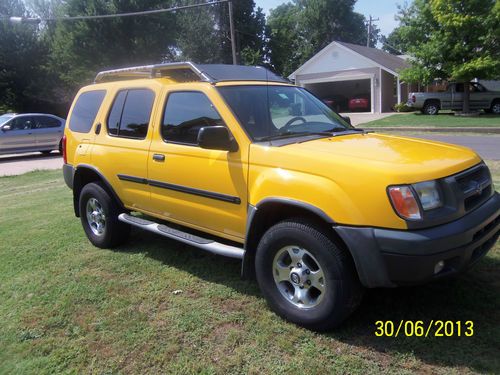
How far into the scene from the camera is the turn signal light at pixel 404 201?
2.97 m

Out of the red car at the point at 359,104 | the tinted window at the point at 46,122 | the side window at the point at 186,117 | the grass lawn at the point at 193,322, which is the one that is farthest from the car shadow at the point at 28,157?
the red car at the point at 359,104

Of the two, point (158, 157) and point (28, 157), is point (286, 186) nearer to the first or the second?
point (158, 157)

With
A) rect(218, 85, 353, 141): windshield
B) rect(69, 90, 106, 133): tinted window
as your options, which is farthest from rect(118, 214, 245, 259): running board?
rect(69, 90, 106, 133): tinted window

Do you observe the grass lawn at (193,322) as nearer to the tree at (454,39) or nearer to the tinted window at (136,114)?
the tinted window at (136,114)

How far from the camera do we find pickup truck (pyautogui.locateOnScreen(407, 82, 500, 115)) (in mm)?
25094

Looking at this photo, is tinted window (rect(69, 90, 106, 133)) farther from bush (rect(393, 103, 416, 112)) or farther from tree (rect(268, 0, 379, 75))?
tree (rect(268, 0, 379, 75))

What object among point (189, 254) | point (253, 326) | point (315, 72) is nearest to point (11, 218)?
point (189, 254)

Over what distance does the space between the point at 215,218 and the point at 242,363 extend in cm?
136

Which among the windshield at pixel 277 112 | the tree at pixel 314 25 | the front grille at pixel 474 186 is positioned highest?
the tree at pixel 314 25

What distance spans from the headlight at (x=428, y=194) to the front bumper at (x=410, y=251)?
0.48 ft

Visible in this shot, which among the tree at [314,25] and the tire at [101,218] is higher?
the tree at [314,25]

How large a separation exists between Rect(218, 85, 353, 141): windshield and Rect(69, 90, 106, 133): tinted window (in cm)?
206

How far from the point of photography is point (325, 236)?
326cm

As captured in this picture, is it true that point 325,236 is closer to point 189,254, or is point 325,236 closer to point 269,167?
point 269,167
